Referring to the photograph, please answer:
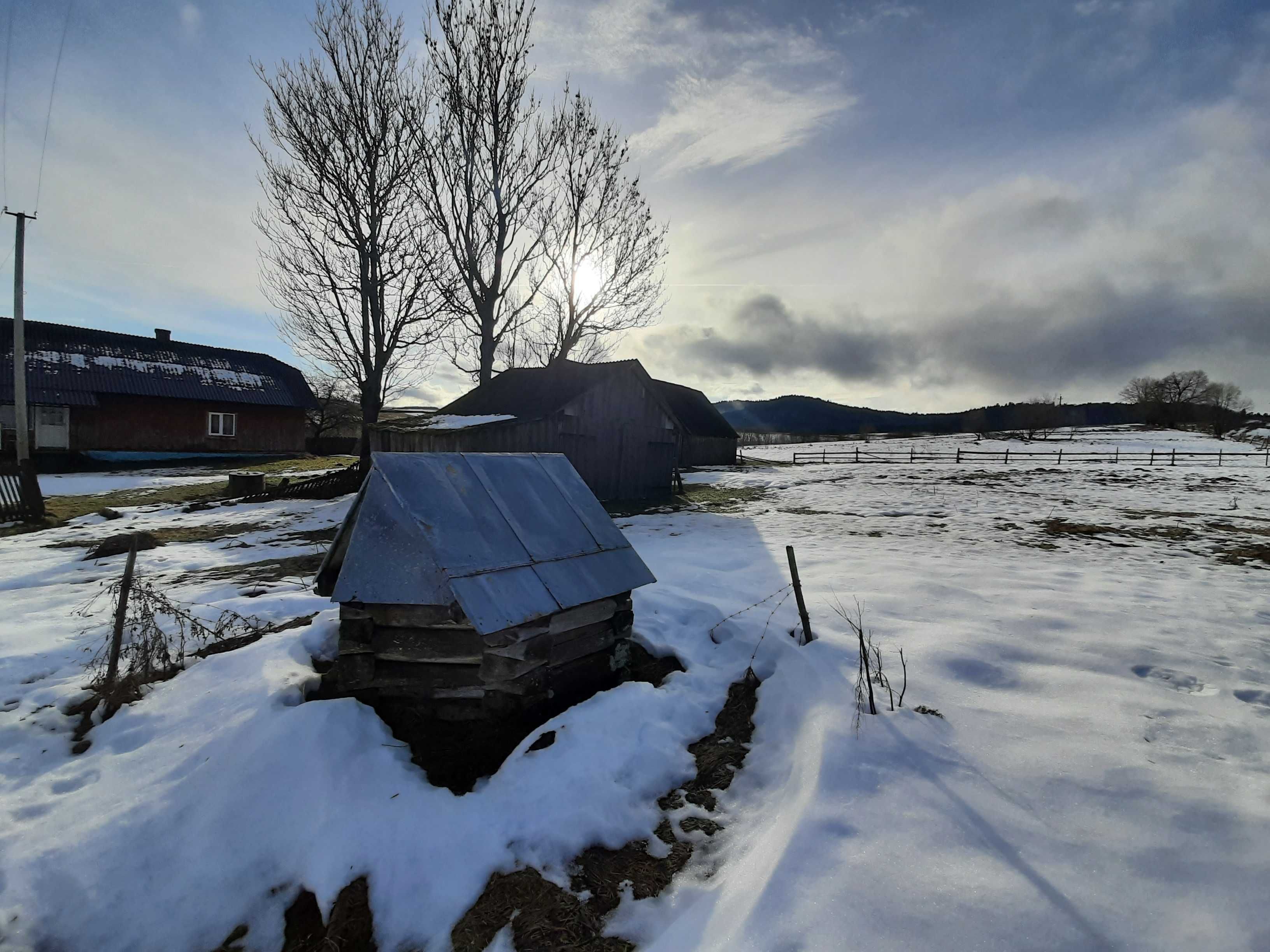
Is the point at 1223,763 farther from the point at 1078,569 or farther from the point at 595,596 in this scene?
the point at 1078,569

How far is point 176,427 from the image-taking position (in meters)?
26.5

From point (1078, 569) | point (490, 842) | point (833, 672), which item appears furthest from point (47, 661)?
point (1078, 569)

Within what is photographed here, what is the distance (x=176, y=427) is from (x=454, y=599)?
3113cm

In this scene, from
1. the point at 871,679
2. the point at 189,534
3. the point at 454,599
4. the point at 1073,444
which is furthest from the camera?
the point at 1073,444

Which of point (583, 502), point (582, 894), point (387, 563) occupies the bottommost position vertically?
point (582, 894)

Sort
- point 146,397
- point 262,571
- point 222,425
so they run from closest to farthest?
point 262,571, point 146,397, point 222,425

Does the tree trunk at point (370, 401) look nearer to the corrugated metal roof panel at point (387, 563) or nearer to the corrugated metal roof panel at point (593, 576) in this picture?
the corrugated metal roof panel at point (387, 563)

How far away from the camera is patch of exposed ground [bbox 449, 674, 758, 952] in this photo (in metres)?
2.54

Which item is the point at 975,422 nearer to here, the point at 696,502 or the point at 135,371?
the point at 696,502

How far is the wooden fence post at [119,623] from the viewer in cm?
451

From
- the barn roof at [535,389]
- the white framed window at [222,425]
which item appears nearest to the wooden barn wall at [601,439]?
the barn roof at [535,389]

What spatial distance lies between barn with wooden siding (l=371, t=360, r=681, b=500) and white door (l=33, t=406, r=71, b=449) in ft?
58.4

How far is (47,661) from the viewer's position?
5.09 metres

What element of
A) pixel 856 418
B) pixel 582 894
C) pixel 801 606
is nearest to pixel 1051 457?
pixel 801 606
